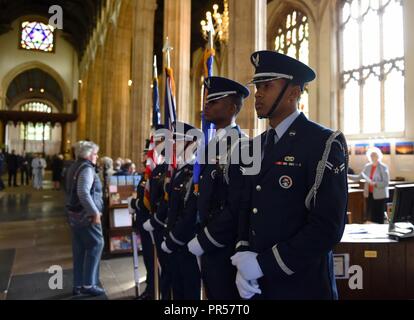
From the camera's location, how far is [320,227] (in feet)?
4.44

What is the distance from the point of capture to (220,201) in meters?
2.07

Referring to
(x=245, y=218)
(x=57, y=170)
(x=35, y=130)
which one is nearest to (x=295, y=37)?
(x=57, y=170)

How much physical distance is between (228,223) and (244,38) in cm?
311

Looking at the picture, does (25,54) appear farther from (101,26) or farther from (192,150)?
(192,150)

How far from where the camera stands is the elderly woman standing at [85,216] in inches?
139

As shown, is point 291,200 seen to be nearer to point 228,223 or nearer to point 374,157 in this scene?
point 228,223

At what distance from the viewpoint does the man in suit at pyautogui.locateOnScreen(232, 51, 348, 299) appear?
4.51 ft

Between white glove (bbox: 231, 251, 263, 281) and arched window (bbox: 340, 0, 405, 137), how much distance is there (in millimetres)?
10760

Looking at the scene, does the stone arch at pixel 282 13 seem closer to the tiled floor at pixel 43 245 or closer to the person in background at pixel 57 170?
the person in background at pixel 57 170

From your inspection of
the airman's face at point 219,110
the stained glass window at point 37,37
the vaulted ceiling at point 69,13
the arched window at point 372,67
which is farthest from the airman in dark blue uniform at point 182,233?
the stained glass window at point 37,37

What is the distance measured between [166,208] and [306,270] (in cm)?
160

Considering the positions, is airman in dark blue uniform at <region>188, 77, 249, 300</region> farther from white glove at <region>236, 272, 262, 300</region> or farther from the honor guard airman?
the honor guard airman

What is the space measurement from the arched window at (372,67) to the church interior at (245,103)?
3cm

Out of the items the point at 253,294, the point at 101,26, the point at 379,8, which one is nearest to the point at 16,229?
the point at 253,294
